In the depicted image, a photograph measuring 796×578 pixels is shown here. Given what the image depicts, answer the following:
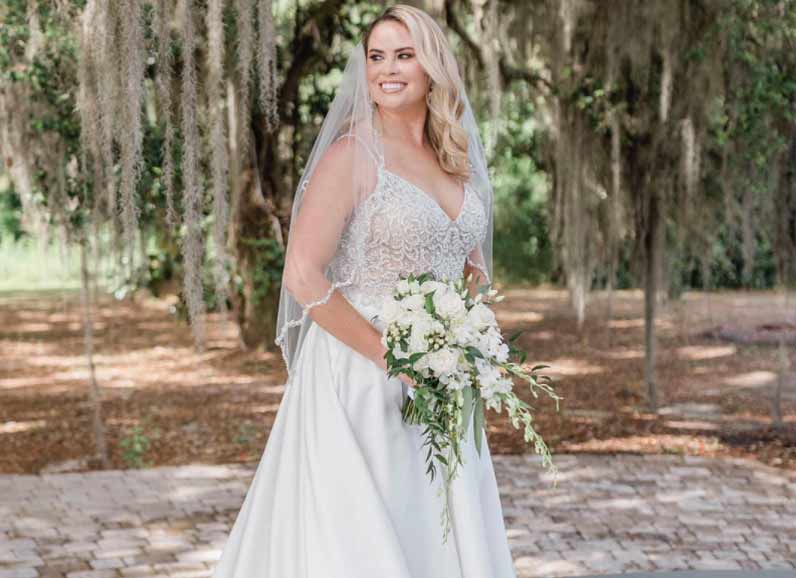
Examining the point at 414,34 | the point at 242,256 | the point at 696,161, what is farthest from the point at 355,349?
the point at 242,256

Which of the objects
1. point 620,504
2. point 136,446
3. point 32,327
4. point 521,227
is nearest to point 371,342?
point 620,504

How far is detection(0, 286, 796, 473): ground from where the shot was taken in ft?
22.4

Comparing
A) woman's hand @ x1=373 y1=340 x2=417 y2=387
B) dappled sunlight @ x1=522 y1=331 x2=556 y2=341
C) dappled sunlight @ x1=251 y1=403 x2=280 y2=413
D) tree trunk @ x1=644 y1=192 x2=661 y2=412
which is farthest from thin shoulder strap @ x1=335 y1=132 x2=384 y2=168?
dappled sunlight @ x1=522 y1=331 x2=556 y2=341

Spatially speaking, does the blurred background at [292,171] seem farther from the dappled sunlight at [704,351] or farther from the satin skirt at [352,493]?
the satin skirt at [352,493]

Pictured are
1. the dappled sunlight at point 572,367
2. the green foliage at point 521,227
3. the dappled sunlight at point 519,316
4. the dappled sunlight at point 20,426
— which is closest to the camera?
the dappled sunlight at point 20,426

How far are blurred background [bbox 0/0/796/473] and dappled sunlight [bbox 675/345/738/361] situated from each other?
0.15 m

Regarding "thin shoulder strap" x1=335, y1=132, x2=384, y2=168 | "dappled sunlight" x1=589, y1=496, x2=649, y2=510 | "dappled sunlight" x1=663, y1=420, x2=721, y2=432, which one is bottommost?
"dappled sunlight" x1=663, y1=420, x2=721, y2=432

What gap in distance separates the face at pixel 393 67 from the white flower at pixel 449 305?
1.59 ft

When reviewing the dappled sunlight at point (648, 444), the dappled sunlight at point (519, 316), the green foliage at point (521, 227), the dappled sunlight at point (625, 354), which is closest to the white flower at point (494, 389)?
the dappled sunlight at point (648, 444)

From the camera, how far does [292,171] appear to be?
894 centimetres

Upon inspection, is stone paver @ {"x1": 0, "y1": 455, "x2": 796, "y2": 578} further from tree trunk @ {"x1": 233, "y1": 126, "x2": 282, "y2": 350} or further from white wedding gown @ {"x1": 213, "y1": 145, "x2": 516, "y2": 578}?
tree trunk @ {"x1": 233, "y1": 126, "x2": 282, "y2": 350}

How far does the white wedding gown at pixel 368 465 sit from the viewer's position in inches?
97.3

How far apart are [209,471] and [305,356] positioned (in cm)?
323

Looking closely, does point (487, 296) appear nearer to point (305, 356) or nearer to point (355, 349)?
point (355, 349)
